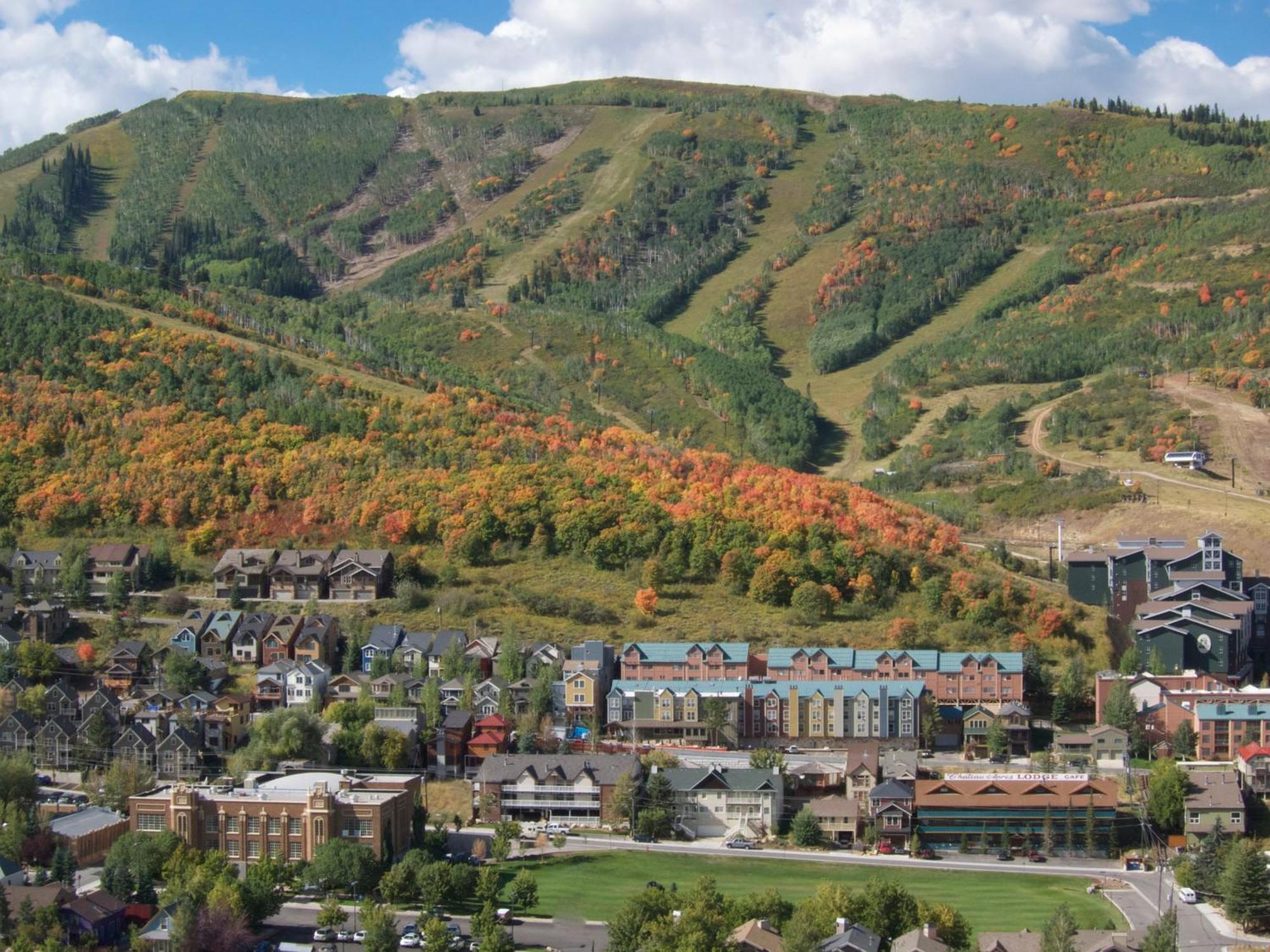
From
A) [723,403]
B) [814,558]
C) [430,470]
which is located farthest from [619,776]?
[723,403]

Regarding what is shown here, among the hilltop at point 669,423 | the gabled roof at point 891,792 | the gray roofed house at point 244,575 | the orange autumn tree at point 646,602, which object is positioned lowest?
the gabled roof at point 891,792

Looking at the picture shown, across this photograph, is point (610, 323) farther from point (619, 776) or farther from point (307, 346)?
point (619, 776)

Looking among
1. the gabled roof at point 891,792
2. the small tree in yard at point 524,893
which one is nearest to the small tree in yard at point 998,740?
the gabled roof at point 891,792

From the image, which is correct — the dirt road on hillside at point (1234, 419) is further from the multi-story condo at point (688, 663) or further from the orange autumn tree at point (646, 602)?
the multi-story condo at point (688, 663)

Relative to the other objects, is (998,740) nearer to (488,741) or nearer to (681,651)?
(681,651)

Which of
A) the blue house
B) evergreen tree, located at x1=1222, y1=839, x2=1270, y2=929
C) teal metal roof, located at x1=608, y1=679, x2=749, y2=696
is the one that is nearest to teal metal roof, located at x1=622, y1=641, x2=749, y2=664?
teal metal roof, located at x1=608, y1=679, x2=749, y2=696

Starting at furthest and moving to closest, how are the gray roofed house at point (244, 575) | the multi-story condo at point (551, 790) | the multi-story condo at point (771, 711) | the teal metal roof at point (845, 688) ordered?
the gray roofed house at point (244, 575) → the teal metal roof at point (845, 688) → the multi-story condo at point (771, 711) → the multi-story condo at point (551, 790)

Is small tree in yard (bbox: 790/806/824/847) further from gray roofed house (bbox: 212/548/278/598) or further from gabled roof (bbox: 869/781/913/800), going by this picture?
gray roofed house (bbox: 212/548/278/598)
